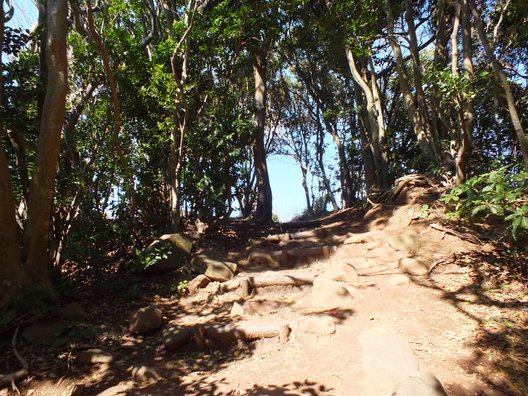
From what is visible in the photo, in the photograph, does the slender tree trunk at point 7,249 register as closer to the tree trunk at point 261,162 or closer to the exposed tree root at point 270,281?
the exposed tree root at point 270,281

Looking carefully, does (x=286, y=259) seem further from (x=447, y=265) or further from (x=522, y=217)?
(x=522, y=217)

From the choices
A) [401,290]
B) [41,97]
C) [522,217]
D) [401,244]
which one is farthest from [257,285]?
[41,97]

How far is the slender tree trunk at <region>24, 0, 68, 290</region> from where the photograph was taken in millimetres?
4723

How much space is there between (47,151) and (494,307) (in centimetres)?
630

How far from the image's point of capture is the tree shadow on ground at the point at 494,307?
3.06 meters

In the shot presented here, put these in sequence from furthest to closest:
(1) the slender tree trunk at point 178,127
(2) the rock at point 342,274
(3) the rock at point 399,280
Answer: (1) the slender tree trunk at point 178,127
(2) the rock at point 342,274
(3) the rock at point 399,280

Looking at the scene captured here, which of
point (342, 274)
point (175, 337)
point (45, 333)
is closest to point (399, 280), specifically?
point (342, 274)

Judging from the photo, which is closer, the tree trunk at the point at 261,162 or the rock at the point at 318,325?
the rock at the point at 318,325

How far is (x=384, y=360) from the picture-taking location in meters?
3.26

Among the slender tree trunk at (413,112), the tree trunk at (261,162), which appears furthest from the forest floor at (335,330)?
the tree trunk at (261,162)

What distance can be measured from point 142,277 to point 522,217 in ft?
20.0

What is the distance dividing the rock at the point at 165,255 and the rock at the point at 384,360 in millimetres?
3886

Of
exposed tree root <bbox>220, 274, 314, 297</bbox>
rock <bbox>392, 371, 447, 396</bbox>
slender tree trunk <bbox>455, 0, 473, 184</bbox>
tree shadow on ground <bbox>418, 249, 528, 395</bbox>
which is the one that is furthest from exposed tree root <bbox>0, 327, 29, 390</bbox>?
slender tree trunk <bbox>455, 0, 473, 184</bbox>

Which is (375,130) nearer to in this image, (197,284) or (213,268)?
(213,268)
